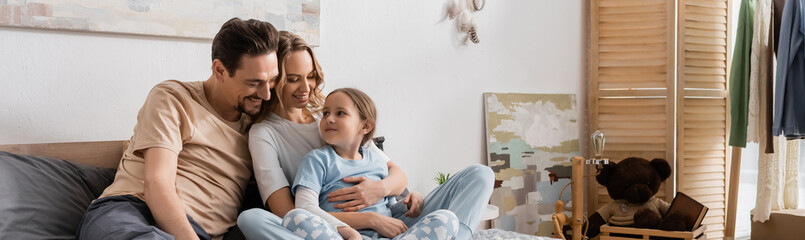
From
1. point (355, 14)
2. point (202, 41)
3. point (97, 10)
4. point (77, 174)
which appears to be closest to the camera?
point (77, 174)

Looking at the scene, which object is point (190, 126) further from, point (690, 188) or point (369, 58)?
point (690, 188)

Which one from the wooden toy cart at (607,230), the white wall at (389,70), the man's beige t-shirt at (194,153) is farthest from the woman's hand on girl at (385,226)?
the wooden toy cart at (607,230)

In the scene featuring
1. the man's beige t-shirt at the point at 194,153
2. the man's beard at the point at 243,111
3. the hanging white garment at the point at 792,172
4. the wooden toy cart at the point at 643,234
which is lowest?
the wooden toy cart at the point at 643,234

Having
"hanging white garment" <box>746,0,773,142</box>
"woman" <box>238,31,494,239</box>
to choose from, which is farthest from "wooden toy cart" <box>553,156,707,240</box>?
"woman" <box>238,31,494,239</box>

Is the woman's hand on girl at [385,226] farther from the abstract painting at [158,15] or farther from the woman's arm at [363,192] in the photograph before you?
the abstract painting at [158,15]

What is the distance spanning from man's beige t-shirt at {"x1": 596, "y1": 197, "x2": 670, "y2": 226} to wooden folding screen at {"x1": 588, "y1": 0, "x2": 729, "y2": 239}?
28 centimetres

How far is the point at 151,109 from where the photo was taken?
5.67ft

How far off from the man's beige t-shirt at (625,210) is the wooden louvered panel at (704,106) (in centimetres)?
33

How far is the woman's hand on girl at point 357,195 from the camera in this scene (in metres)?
1.87

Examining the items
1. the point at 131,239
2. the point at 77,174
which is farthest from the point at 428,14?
the point at 131,239

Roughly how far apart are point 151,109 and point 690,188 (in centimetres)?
271

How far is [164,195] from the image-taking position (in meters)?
1.63

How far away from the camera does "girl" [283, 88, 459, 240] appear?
67.3 inches

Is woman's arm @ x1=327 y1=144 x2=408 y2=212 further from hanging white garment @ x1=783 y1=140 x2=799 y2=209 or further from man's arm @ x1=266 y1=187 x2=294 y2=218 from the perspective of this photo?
hanging white garment @ x1=783 y1=140 x2=799 y2=209
